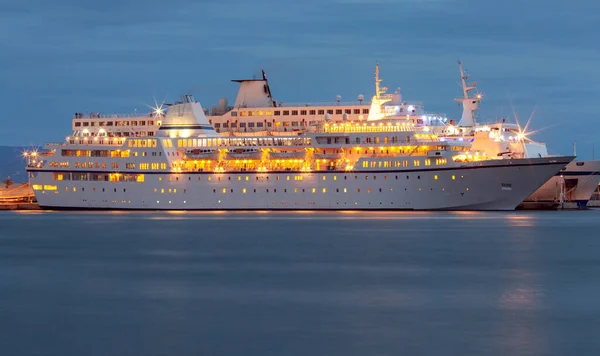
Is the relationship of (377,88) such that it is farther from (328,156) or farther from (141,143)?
(141,143)

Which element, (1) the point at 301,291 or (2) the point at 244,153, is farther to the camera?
(2) the point at 244,153

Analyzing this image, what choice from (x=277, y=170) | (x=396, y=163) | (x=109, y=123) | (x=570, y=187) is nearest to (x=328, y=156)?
(x=277, y=170)

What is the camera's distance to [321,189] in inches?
2411

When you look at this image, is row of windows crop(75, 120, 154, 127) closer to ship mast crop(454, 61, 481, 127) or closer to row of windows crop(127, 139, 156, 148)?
row of windows crop(127, 139, 156, 148)

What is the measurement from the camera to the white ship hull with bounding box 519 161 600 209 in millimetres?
65688

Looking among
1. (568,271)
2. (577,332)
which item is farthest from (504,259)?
(577,332)

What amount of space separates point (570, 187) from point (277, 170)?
2067cm

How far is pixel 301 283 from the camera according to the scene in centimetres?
2822

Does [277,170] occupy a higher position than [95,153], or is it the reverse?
[95,153]

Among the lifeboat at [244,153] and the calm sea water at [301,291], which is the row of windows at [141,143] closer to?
the lifeboat at [244,153]

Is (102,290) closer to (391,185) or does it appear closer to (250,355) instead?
(250,355)

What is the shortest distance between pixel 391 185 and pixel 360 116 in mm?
7866

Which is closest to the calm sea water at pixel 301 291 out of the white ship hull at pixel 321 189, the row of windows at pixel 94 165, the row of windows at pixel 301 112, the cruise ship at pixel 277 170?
the white ship hull at pixel 321 189

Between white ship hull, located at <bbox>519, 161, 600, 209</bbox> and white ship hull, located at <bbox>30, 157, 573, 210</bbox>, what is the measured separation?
7831 mm
